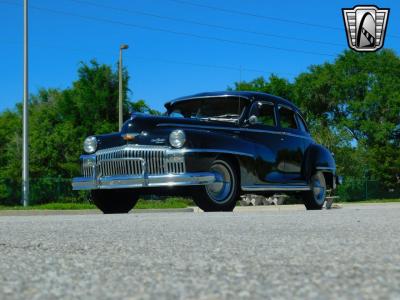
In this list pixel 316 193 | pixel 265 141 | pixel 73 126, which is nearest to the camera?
pixel 265 141

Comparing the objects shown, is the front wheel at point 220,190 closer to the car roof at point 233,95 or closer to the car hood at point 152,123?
the car hood at point 152,123

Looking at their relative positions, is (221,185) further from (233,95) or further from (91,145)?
(91,145)

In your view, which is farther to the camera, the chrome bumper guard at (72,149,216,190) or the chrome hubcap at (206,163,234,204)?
the chrome hubcap at (206,163,234,204)

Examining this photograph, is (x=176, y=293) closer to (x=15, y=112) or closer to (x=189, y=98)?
(x=189, y=98)

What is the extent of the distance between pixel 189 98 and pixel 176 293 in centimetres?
865

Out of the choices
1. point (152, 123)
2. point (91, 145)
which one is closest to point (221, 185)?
point (152, 123)

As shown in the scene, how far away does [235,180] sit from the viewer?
978cm

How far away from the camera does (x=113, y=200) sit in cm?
1104

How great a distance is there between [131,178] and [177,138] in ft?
3.08

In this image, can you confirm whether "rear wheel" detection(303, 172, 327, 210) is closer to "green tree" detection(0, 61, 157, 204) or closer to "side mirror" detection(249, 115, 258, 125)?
"side mirror" detection(249, 115, 258, 125)

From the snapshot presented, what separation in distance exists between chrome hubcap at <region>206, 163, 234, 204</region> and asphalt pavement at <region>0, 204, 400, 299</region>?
377cm

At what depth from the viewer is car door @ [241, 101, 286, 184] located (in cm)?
1026

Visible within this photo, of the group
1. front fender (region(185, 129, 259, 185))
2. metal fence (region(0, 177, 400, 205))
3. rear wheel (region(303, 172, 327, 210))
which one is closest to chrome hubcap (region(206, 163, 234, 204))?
front fender (region(185, 129, 259, 185))

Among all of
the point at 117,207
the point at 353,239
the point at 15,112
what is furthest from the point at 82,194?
the point at 15,112
